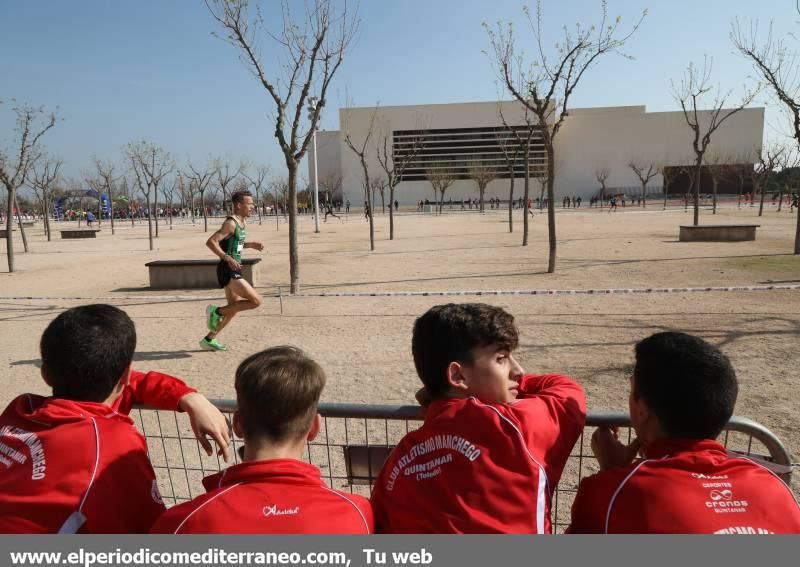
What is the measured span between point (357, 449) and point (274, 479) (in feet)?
2.88

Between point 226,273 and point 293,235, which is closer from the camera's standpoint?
point 226,273

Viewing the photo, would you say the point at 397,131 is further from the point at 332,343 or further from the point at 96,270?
the point at 332,343

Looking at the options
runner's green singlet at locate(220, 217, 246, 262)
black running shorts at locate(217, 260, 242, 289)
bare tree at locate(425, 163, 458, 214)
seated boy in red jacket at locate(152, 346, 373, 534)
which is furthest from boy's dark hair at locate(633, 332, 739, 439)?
bare tree at locate(425, 163, 458, 214)

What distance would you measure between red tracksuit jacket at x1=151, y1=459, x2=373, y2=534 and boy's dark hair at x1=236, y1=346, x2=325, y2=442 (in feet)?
0.35

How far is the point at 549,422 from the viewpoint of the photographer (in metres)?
1.79

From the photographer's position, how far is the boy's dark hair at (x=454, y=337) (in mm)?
1935

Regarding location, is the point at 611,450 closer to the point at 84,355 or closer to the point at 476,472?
the point at 476,472

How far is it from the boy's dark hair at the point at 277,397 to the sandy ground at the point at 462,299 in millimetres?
3187

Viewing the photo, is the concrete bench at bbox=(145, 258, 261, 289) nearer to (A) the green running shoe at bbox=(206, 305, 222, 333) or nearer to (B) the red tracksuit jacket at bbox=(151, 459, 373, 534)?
(A) the green running shoe at bbox=(206, 305, 222, 333)

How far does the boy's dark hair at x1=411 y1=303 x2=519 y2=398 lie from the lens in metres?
1.93

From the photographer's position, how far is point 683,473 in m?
1.52

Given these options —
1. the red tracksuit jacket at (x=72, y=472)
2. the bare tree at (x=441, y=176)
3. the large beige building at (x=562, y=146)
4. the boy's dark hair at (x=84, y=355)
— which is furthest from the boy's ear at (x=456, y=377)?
the large beige building at (x=562, y=146)

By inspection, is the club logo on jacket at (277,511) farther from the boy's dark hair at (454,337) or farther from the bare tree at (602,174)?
the bare tree at (602,174)

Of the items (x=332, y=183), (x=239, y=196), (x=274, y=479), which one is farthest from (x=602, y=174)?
(x=274, y=479)
